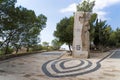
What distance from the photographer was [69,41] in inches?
1258

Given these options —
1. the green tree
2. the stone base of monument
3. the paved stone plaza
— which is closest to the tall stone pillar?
the stone base of monument

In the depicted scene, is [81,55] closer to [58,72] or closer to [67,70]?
[67,70]

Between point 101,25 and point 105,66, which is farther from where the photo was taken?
point 101,25

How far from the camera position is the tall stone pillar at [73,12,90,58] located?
87.3 feet

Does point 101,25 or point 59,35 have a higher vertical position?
point 101,25

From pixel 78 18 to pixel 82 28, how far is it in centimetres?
122

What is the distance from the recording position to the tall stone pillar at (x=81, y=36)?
26609 millimetres

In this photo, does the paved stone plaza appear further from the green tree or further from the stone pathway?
the green tree

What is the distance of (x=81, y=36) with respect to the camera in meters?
26.8

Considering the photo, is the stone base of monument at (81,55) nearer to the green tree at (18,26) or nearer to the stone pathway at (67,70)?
the stone pathway at (67,70)

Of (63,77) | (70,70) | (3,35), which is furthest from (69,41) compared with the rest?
(63,77)

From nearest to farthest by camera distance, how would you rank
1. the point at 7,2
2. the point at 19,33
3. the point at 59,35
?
the point at 7,2
the point at 19,33
the point at 59,35

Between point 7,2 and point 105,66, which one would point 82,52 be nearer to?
point 105,66

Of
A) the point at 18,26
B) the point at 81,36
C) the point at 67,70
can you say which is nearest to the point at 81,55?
the point at 81,36
